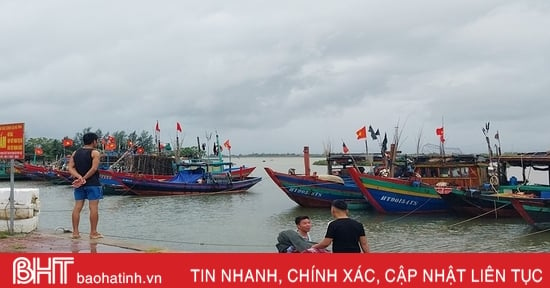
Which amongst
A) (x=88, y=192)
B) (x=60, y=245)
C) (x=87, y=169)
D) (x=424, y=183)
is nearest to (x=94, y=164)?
(x=87, y=169)

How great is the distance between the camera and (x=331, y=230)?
558 centimetres

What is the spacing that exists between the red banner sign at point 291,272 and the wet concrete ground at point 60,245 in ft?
7.67

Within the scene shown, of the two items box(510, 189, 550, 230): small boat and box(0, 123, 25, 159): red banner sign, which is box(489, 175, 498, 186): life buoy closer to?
box(510, 189, 550, 230): small boat

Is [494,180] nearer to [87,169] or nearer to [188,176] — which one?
[87,169]

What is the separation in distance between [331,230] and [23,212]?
18.8 ft

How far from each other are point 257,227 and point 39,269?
1558 centimetres

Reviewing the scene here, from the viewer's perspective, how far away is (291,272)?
457 cm

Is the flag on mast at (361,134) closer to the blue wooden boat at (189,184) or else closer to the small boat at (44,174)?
the blue wooden boat at (189,184)

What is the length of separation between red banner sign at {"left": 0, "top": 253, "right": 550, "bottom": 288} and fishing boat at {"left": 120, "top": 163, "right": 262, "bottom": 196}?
28098 mm

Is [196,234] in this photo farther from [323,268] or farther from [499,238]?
[323,268]

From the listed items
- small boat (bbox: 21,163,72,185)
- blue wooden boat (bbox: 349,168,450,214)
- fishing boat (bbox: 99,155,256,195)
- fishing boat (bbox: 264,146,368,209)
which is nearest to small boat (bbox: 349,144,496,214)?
blue wooden boat (bbox: 349,168,450,214)

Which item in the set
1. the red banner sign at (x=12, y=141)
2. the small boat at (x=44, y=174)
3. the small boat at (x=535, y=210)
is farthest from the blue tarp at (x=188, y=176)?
the red banner sign at (x=12, y=141)

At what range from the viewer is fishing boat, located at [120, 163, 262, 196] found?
3241 cm

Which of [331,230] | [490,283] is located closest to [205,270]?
[331,230]
